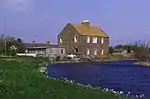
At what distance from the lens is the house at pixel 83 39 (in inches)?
3595

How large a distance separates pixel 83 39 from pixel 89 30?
→ 4.91m

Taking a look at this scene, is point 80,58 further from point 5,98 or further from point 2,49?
point 5,98

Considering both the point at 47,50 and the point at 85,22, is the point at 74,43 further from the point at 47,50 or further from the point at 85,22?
the point at 47,50

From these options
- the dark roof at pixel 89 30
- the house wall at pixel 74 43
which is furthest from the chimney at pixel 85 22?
the house wall at pixel 74 43

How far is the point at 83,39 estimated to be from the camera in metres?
90.9

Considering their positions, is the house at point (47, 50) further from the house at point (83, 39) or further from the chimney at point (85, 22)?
the chimney at point (85, 22)

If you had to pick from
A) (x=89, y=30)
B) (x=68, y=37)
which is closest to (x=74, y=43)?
(x=68, y=37)

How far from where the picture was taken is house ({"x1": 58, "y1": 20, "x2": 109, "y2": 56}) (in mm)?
91312

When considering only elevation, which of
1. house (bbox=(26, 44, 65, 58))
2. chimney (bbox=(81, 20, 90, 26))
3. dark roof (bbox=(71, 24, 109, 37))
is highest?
chimney (bbox=(81, 20, 90, 26))

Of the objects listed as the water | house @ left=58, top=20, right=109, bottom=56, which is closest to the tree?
house @ left=58, top=20, right=109, bottom=56

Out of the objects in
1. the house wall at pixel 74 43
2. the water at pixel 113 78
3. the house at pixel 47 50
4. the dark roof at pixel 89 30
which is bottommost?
the water at pixel 113 78

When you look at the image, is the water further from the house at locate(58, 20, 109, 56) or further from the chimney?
the chimney

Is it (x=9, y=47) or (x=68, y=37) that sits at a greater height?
(x=68, y=37)

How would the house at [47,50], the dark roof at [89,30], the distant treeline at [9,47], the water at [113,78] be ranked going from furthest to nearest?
1. the dark roof at [89,30]
2. the house at [47,50]
3. the distant treeline at [9,47]
4. the water at [113,78]
